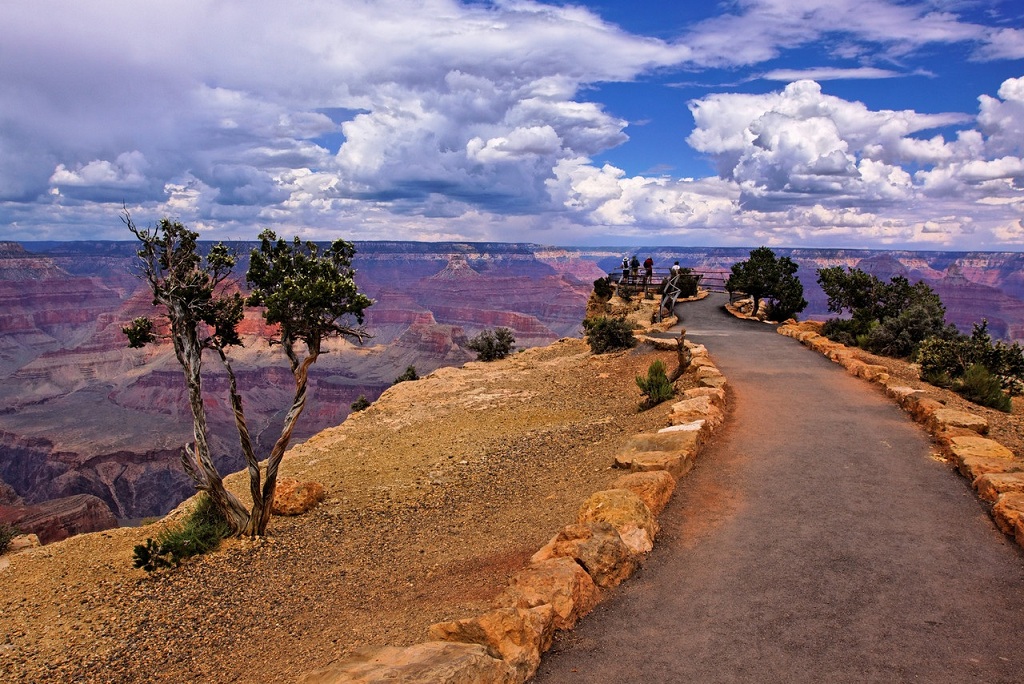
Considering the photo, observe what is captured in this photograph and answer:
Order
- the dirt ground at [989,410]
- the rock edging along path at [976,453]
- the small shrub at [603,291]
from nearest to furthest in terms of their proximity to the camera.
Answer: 1. the rock edging along path at [976,453]
2. the dirt ground at [989,410]
3. the small shrub at [603,291]

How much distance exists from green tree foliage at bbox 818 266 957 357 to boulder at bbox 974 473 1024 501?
48.8 feet

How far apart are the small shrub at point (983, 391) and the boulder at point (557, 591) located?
13.1 meters

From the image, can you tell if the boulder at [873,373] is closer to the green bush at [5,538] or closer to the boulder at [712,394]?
the boulder at [712,394]

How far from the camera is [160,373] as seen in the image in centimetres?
13625

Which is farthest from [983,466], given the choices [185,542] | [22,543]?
[22,543]

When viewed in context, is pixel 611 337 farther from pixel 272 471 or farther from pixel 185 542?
pixel 185 542

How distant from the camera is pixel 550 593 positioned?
6.24 metres

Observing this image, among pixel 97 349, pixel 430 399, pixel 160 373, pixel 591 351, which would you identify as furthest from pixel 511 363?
pixel 97 349

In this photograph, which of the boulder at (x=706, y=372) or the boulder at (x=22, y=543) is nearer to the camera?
the boulder at (x=22, y=543)

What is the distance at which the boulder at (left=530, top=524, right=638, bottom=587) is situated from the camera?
6918 millimetres

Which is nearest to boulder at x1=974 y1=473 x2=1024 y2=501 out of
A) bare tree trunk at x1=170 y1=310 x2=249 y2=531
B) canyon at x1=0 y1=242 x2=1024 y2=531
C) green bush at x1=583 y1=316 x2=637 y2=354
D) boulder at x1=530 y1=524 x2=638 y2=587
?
boulder at x1=530 y1=524 x2=638 y2=587

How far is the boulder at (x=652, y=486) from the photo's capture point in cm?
868

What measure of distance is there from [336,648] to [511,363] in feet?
70.4

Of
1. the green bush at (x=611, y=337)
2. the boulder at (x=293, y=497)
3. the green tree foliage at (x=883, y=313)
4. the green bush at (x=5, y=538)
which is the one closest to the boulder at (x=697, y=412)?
the boulder at (x=293, y=497)
